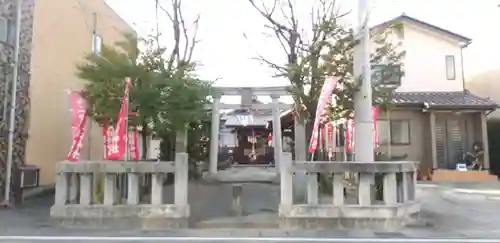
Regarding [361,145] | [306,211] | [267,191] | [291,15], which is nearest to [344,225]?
[306,211]

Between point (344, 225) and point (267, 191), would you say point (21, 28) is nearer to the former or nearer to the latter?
point (267, 191)

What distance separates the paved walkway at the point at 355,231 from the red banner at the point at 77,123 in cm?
148

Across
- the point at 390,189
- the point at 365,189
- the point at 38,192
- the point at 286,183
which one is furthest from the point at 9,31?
the point at 390,189

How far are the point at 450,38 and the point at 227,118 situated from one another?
13922 millimetres

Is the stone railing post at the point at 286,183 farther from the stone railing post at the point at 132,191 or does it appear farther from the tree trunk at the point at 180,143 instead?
the tree trunk at the point at 180,143

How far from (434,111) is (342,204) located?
11907 millimetres

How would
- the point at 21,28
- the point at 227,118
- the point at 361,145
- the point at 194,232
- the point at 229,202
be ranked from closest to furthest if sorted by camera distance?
1. the point at 194,232
2. the point at 361,145
3. the point at 229,202
4. the point at 21,28
5. the point at 227,118

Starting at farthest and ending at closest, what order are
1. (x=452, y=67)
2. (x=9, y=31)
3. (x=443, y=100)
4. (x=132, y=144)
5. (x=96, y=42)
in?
(x=452, y=67) < (x=443, y=100) < (x=96, y=42) < (x=132, y=144) < (x=9, y=31)

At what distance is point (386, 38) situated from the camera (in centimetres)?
1188

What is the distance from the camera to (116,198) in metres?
8.84

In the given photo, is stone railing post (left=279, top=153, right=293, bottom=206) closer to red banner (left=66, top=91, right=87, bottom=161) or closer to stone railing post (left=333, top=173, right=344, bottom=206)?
stone railing post (left=333, top=173, right=344, bottom=206)

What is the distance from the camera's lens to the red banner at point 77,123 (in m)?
9.76

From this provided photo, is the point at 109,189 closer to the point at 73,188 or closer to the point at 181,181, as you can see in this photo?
the point at 73,188

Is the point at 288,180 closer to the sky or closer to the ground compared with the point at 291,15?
closer to the ground
